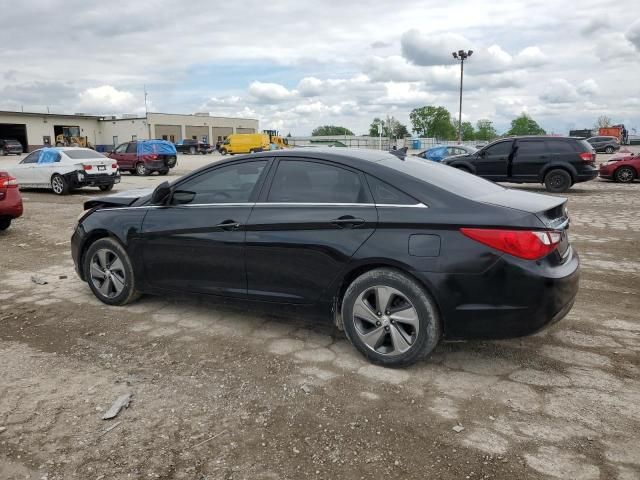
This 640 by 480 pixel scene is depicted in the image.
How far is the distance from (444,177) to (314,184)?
982mm

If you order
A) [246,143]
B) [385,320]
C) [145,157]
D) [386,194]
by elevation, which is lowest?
[385,320]

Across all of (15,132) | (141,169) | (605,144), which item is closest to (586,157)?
(141,169)

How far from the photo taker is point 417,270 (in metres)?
3.49

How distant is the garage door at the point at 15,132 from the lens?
60.0m

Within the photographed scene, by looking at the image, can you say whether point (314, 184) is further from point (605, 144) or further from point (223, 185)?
point (605, 144)

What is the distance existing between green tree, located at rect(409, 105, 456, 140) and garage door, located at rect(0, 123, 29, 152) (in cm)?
8597

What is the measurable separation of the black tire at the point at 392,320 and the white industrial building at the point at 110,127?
64302mm

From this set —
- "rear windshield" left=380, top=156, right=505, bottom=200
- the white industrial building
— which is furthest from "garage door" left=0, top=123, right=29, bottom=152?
"rear windshield" left=380, top=156, right=505, bottom=200

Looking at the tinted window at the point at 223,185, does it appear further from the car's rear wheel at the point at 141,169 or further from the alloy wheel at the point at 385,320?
the car's rear wheel at the point at 141,169

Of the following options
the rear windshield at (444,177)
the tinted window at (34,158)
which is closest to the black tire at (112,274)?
the rear windshield at (444,177)

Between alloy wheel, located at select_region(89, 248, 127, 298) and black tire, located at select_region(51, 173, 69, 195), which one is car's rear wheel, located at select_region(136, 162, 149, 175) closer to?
black tire, located at select_region(51, 173, 69, 195)

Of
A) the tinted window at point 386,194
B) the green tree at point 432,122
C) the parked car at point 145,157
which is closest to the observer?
the tinted window at point 386,194

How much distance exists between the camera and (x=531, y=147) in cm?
1569

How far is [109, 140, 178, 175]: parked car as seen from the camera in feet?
78.9
